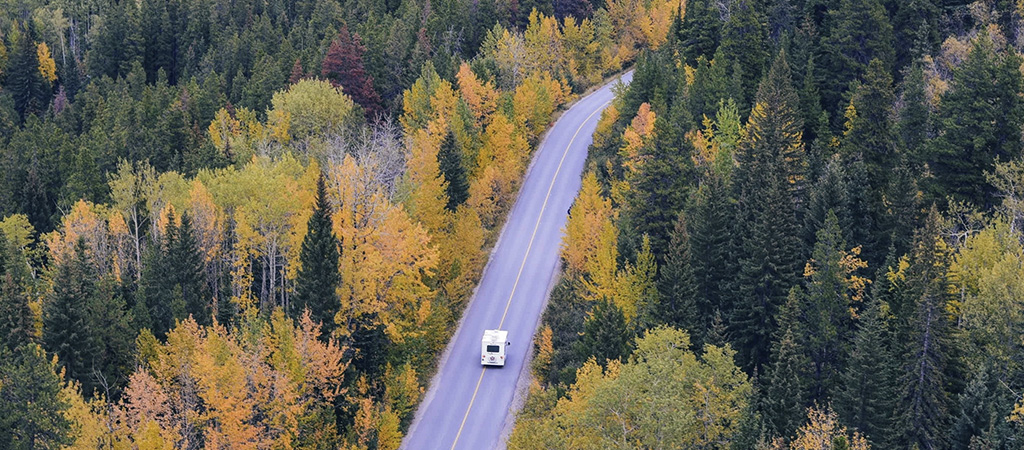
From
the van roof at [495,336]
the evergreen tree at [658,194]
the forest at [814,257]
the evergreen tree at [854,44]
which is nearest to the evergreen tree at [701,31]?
the forest at [814,257]

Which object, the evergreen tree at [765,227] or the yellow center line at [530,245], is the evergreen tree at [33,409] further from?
the evergreen tree at [765,227]

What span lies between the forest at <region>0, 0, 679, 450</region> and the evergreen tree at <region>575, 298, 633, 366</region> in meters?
12.4

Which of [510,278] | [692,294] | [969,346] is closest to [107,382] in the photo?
[510,278]

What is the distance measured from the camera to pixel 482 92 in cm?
9562

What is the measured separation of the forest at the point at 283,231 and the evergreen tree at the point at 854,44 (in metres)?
27.3

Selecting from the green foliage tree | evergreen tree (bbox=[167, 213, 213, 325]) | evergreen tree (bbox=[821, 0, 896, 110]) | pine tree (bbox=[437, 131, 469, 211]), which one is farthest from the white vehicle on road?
evergreen tree (bbox=[821, 0, 896, 110])

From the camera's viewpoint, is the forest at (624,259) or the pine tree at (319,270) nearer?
the forest at (624,259)

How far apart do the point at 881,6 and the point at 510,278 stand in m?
35.6

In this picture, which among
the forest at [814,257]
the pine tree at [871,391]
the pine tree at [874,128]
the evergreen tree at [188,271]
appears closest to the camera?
the pine tree at [871,391]

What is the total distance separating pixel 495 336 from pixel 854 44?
121ft

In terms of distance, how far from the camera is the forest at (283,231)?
59.8 metres

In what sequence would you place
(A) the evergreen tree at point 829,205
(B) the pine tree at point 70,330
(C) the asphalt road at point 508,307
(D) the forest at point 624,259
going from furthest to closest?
(C) the asphalt road at point 508,307 → (B) the pine tree at point 70,330 → (A) the evergreen tree at point 829,205 → (D) the forest at point 624,259

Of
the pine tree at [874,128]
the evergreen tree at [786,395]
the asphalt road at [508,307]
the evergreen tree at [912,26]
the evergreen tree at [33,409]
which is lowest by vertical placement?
the asphalt road at [508,307]

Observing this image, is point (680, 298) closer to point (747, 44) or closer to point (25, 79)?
point (747, 44)
